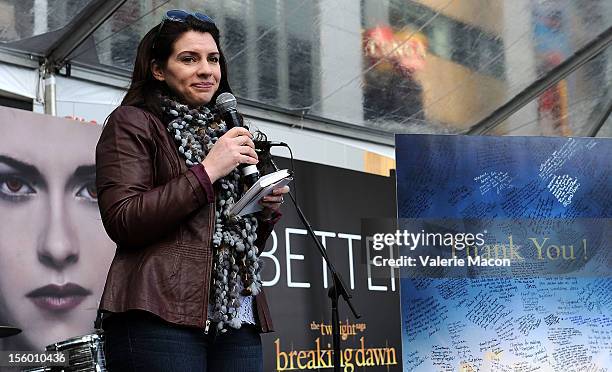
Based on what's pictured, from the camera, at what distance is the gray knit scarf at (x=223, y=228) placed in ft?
5.04

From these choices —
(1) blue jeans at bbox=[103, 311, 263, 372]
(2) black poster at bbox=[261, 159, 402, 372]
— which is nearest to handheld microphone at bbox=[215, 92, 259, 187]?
(1) blue jeans at bbox=[103, 311, 263, 372]

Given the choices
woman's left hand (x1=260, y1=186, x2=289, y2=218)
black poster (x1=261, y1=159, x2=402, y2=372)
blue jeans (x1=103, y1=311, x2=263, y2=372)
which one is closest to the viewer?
blue jeans (x1=103, y1=311, x2=263, y2=372)

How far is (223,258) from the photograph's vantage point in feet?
5.10

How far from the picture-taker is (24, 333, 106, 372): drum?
1.67 meters

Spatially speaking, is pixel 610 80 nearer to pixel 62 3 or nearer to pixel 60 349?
pixel 62 3

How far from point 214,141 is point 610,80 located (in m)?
3.96

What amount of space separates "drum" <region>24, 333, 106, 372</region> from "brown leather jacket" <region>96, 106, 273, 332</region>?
0.76ft

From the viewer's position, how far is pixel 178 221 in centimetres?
150

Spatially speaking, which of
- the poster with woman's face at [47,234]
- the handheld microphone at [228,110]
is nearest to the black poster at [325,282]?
the poster with woman's face at [47,234]

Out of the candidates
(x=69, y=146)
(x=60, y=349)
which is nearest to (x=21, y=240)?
(x=69, y=146)

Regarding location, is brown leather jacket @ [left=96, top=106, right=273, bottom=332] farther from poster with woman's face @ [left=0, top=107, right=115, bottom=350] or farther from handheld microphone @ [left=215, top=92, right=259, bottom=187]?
poster with woman's face @ [left=0, top=107, right=115, bottom=350]

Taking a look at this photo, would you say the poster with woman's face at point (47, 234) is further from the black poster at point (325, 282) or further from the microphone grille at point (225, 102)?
the microphone grille at point (225, 102)

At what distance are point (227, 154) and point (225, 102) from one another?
21cm

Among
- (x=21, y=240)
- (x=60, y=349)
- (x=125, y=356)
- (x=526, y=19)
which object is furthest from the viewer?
(x=526, y=19)
